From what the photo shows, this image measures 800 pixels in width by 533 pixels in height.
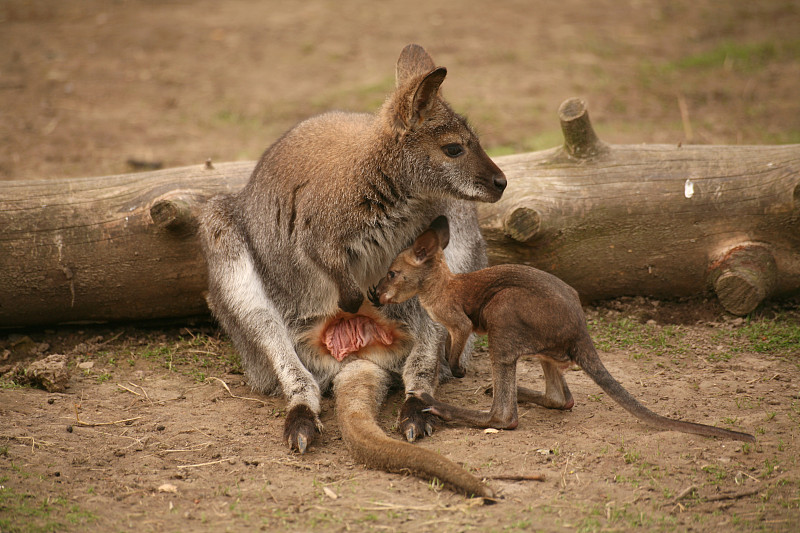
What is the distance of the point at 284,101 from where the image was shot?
8.65 meters

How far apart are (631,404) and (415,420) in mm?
1004

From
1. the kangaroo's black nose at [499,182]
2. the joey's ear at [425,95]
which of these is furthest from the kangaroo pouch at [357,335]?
the joey's ear at [425,95]

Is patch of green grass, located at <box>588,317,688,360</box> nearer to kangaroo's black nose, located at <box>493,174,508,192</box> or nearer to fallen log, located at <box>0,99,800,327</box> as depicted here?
fallen log, located at <box>0,99,800,327</box>

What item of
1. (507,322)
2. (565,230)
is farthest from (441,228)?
(565,230)

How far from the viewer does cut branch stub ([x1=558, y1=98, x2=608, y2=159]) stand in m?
4.96

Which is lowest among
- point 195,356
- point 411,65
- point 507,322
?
point 195,356

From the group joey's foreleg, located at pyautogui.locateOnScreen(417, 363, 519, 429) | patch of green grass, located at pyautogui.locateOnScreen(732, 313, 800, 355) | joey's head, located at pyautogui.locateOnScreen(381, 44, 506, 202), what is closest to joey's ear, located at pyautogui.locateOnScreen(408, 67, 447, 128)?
joey's head, located at pyautogui.locateOnScreen(381, 44, 506, 202)

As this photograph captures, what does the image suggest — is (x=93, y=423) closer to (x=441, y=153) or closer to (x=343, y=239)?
(x=343, y=239)

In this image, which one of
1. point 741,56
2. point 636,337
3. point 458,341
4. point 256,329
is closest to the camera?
point 458,341

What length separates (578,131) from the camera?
5012 mm

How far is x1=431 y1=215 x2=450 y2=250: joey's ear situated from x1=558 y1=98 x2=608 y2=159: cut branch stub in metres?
1.41

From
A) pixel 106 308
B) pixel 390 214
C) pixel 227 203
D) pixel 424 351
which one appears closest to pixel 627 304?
pixel 424 351

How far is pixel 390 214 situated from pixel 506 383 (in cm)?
102

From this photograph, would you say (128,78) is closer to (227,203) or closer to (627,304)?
(227,203)
